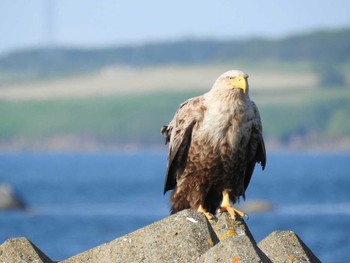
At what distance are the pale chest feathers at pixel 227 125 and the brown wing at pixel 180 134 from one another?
0.41 feet

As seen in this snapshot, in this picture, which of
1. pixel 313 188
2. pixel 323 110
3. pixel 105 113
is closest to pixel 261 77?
pixel 323 110

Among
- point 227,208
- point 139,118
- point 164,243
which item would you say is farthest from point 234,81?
point 139,118

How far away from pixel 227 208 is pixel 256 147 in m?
0.94

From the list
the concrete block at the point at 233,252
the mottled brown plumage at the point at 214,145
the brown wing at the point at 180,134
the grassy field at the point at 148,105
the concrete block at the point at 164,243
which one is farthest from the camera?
the grassy field at the point at 148,105

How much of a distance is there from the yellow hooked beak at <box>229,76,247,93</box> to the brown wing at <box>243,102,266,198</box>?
0.44 m

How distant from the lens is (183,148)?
10859mm

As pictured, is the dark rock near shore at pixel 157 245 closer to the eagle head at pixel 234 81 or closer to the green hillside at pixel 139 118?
the eagle head at pixel 234 81

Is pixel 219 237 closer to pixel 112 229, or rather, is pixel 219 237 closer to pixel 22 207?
pixel 112 229

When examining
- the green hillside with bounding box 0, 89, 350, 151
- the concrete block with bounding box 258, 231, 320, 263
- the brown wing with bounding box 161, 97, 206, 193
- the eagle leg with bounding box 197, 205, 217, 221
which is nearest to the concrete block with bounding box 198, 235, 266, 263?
the concrete block with bounding box 258, 231, 320, 263

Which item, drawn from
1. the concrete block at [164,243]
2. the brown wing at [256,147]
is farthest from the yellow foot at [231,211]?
the concrete block at [164,243]

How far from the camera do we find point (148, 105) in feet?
586

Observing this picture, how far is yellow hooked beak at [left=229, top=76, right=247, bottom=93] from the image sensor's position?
9938 mm

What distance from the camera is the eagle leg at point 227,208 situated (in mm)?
9625

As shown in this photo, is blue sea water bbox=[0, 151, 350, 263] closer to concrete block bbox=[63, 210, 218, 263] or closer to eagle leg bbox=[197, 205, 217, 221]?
eagle leg bbox=[197, 205, 217, 221]
